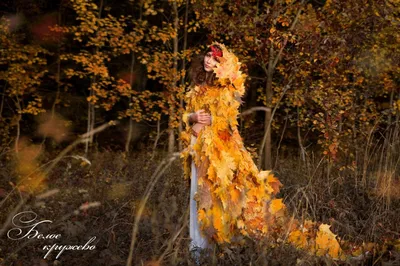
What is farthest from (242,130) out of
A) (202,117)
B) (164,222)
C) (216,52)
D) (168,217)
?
(168,217)

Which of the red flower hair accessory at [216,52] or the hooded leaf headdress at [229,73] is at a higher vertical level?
the red flower hair accessory at [216,52]

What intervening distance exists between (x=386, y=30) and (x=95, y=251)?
6.57 meters

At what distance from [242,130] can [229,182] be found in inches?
359

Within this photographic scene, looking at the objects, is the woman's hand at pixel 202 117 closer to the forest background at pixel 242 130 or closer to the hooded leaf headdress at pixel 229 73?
the hooded leaf headdress at pixel 229 73

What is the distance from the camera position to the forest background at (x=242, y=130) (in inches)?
196

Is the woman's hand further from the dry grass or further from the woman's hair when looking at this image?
the dry grass

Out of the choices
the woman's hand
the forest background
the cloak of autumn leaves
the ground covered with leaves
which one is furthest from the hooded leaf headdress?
the ground covered with leaves

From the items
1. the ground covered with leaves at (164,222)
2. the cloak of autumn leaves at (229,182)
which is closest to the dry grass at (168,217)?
the ground covered with leaves at (164,222)

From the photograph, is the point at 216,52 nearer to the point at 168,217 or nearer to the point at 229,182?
the point at 229,182

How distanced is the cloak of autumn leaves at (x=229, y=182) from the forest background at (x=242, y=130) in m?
0.29

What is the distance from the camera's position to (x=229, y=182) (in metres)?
4.57

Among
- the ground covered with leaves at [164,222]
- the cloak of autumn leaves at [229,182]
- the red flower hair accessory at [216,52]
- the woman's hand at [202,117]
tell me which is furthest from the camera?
the red flower hair accessory at [216,52]

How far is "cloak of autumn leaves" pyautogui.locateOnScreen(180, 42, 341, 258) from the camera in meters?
4.54

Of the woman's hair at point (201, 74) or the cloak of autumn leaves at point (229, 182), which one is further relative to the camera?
the woman's hair at point (201, 74)
